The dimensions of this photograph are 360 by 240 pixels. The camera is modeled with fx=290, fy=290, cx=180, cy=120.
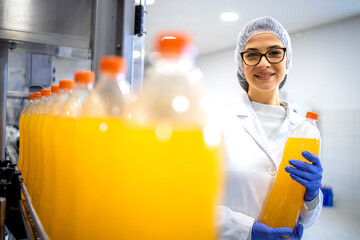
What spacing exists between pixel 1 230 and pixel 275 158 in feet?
3.38

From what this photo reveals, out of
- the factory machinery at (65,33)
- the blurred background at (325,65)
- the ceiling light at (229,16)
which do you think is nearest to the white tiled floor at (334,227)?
the blurred background at (325,65)

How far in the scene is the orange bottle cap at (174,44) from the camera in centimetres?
35

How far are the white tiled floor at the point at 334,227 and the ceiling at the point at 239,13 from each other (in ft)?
8.23

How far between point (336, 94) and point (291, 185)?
3.46m

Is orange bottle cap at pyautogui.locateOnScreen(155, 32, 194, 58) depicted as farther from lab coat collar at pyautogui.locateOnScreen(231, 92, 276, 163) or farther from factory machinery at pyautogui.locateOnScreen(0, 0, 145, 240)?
lab coat collar at pyautogui.locateOnScreen(231, 92, 276, 163)

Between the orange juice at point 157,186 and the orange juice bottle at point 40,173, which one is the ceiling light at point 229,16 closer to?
the orange juice bottle at point 40,173

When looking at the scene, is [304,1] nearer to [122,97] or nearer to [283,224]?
[283,224]

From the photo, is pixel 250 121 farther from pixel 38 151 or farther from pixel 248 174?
pixel 38 151

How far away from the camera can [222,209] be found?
3.61ft

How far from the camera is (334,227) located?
3.44 metres

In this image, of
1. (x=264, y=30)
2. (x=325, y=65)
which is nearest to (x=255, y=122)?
(x=264, y=30)

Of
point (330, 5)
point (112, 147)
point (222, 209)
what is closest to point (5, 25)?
point (112, 147)

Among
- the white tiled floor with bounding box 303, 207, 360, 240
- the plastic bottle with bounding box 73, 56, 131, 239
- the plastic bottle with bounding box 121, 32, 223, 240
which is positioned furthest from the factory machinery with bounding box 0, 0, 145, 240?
the white tiled floor with bounding box 303, 207, 360, 240

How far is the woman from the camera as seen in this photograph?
1.11 m
